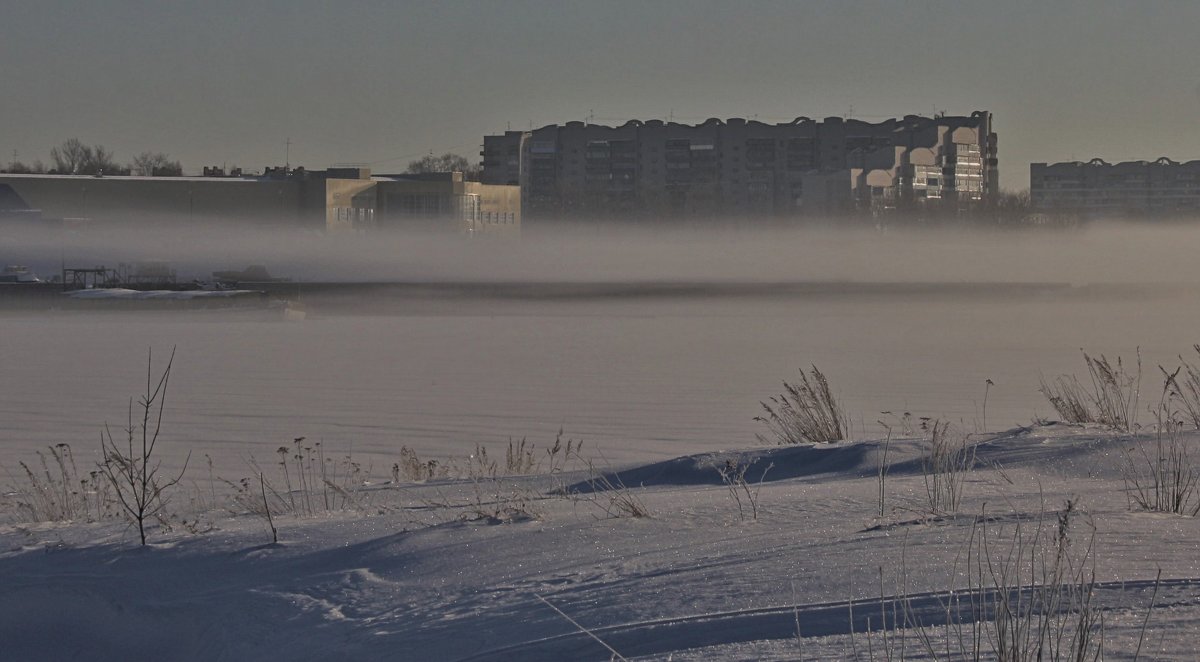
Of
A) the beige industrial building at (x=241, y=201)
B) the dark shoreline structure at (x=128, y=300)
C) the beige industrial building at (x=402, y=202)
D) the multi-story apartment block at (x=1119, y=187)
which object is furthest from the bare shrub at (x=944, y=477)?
the multi-story apartment block at (x=1119, y=187)

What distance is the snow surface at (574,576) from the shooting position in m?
4.11

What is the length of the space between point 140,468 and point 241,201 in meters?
84.6

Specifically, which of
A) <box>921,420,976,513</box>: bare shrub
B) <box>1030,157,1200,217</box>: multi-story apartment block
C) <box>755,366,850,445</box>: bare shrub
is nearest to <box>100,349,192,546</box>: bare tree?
<box>921,420,976,513</box>: bare shrub

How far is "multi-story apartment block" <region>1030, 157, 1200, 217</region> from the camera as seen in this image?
5960 inches

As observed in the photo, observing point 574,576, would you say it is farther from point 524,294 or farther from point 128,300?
point 524,294

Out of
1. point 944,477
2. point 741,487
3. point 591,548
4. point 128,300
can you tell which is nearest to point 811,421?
point 741,487

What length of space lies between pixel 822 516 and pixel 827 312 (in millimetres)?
37286

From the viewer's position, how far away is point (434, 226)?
94812 millimetres

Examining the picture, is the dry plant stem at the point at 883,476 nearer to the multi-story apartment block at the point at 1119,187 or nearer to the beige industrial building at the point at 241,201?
the beige industrial building at the point at 241,201

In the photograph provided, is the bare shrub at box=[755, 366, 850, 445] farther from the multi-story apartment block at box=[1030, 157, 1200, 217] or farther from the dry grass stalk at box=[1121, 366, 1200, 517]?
the multi-story apartment block at box=[1030, 157, 1200, 217]

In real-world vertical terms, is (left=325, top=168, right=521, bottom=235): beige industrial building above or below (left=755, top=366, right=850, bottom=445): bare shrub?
above

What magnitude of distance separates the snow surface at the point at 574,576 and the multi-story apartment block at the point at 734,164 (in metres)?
108

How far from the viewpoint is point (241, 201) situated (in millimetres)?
92312

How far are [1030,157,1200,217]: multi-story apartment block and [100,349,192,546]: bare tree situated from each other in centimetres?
14549
